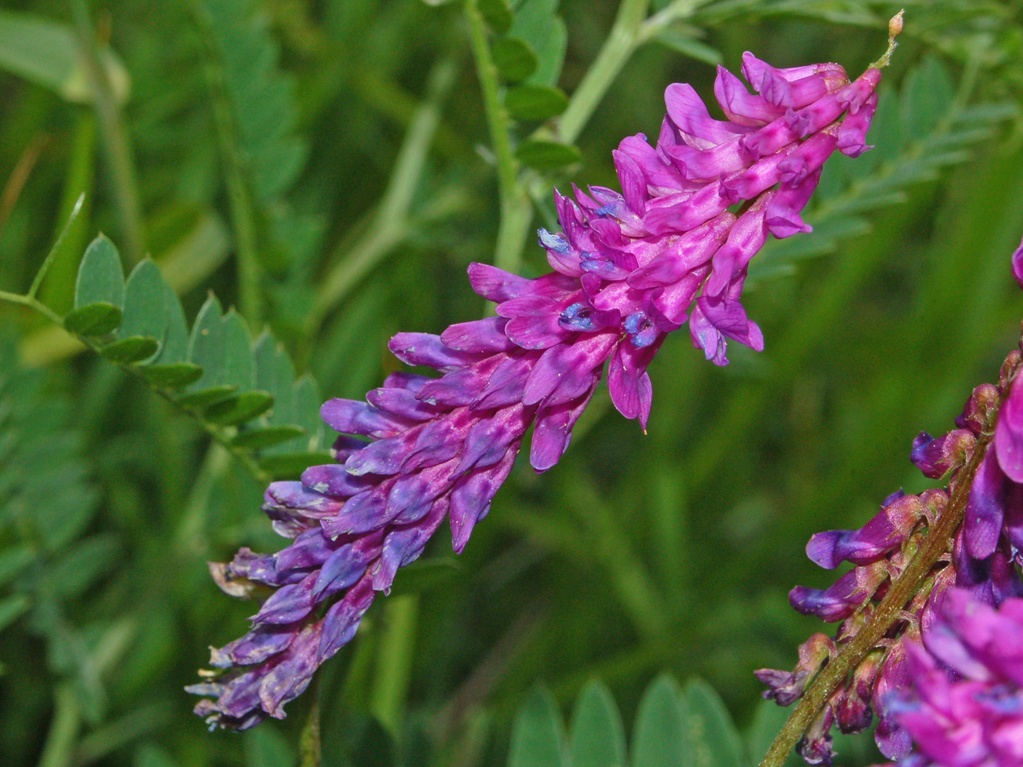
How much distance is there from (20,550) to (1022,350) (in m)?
1.18

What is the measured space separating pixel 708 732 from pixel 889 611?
58cm

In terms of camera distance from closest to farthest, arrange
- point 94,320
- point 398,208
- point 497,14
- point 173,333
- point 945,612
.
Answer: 1. point 945,612
2. point 94,320
3. point 173,333
4. point 497,14
5. point 398,208

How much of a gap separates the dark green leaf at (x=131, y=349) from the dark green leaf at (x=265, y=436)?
124mm

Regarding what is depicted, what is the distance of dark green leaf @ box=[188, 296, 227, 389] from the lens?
1133 millimetres

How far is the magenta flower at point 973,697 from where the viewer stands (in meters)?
0.60

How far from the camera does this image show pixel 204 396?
1078 mm

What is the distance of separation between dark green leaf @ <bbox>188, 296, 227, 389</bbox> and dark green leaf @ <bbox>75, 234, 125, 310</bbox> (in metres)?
0.08

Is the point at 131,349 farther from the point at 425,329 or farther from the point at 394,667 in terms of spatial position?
the point at 425,329

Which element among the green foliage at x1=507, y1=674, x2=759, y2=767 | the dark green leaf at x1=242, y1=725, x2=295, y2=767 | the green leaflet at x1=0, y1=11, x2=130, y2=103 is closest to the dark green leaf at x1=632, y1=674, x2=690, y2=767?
the green foliage at x1=507, y1=674, x2=759, y2=767

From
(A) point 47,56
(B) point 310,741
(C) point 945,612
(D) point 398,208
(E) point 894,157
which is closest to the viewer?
(C) point 945,612

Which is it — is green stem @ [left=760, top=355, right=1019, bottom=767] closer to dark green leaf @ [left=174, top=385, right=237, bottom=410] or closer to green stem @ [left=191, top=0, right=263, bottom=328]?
dark green leaf @ [left=174, top=385, right=237, bottom=410]

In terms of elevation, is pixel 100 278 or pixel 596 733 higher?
pixel 100 278

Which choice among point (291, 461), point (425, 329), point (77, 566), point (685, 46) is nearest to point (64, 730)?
point (77, 566)

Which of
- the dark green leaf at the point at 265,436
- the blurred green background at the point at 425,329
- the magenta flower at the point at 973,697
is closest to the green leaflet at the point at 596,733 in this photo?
the blurred green background at the point at 425,329
